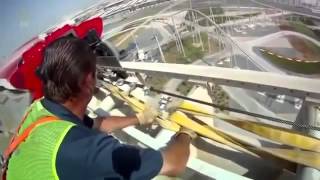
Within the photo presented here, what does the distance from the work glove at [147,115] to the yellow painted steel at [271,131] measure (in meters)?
0.10

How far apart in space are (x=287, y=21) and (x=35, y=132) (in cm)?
83

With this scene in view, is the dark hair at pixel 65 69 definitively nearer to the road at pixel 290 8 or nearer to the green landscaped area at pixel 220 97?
the green landscaped area at pixel 220 97

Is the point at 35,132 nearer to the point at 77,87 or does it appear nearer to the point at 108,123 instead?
the point at 77,87

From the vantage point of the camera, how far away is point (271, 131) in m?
1.34

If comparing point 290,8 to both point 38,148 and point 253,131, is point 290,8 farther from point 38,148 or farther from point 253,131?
point 38,148

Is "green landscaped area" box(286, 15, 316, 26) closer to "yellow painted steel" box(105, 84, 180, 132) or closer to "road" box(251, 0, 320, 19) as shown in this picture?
"road" box(251, 0, 320, 19)

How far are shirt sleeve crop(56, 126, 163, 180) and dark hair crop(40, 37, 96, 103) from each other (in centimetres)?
11

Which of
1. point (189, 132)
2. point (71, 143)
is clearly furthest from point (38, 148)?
point (189, 132)

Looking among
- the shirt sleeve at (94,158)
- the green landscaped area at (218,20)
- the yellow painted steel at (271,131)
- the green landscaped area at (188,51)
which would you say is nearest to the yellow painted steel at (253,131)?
the yellow painted steel at (271,131)

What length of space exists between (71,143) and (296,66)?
698mm

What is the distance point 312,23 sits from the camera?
1327 mm

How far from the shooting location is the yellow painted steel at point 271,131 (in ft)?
4.11

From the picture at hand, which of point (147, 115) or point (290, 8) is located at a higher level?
point (290, 8)

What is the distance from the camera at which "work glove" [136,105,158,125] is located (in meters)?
1.53
